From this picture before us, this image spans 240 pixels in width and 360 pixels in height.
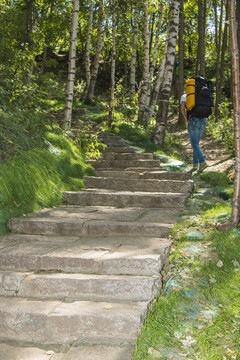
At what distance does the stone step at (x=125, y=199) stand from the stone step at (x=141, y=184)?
1.53ft

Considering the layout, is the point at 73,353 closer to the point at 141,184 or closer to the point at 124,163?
the point at 141,184

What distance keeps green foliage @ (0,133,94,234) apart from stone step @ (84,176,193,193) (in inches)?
11.0

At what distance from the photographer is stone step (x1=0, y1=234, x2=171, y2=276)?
3475mm

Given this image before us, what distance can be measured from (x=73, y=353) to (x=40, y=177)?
3566 mm

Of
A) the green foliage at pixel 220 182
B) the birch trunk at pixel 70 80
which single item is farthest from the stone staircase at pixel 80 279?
the birch trunk at pixel 70 80

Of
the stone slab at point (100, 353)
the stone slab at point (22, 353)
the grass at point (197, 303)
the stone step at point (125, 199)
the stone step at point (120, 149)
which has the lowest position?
the stone slab at point (22, 353)

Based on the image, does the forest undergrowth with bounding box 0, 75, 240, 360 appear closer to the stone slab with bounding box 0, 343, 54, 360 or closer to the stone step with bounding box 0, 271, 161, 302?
the stone step with bounding box 0, 271, 161, 302

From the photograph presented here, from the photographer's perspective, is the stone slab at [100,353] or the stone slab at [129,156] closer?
the stone slab at [100,353]

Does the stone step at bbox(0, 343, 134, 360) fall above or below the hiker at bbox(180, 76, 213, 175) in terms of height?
below

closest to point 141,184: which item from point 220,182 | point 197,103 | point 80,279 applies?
point 220,182

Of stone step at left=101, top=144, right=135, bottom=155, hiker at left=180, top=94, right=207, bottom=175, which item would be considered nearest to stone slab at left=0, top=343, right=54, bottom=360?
hiker at left=180, top=94, right=207, bottom=175

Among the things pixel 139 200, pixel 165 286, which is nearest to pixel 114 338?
pixel 165 286

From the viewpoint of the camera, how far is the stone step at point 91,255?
137 inches

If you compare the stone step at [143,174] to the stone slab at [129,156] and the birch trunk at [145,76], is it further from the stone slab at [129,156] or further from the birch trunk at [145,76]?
the birch trunk at [145,76]
